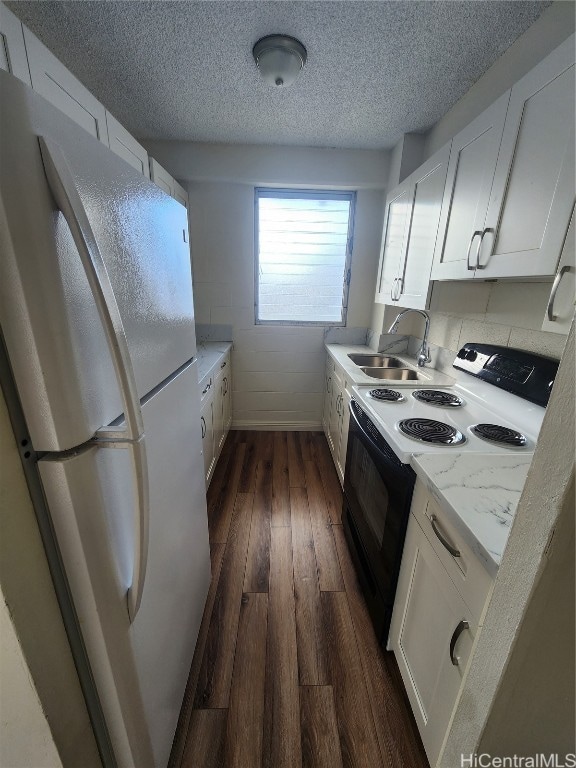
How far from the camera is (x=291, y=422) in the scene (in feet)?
11.0

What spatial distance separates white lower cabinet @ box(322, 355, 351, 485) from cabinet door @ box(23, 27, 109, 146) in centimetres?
188

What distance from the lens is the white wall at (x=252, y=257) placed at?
2549mm

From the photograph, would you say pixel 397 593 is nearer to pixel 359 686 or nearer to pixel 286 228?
pixel 359 686

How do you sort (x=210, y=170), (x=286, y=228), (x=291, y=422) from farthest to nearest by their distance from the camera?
(x=291, y=422)
(x=286, y=228)
(x=210, y=170)

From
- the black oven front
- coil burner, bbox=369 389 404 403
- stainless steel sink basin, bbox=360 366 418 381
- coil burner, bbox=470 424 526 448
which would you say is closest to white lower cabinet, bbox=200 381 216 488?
the black oven front

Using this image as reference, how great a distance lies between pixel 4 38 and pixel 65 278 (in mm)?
1078

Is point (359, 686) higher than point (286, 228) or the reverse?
the reverse

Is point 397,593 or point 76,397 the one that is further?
point 397,593

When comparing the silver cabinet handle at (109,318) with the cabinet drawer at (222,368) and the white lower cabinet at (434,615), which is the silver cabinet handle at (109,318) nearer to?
the white lower cabinet at (434,615)

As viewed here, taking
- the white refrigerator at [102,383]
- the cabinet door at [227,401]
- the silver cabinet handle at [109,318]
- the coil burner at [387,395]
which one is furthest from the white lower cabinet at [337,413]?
the silver cabinet handle at [109,318]

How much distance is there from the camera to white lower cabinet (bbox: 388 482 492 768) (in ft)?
2.47

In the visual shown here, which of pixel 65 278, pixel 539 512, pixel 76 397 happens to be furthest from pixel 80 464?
pixel 539 512

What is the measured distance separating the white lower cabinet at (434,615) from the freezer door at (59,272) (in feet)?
2.99

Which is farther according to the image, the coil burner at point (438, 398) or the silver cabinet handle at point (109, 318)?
the coil burner at point (438, 398)
